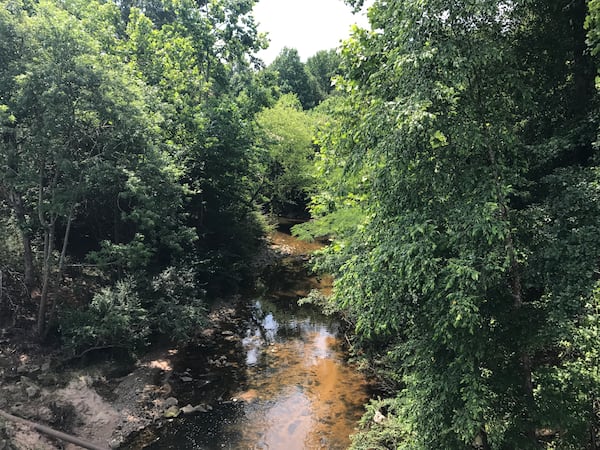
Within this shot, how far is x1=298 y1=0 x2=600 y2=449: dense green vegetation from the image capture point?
5340 mm

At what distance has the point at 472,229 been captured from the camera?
5.30 metres

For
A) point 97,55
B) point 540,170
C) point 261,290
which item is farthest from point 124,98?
point 261,290

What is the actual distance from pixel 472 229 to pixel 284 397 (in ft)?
31.1

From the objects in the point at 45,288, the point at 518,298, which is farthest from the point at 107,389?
the point at 518,298

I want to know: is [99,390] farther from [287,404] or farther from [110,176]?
[110,176]

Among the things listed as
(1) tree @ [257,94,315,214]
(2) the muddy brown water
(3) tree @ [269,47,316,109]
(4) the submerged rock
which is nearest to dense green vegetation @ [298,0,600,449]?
(2) the muddy brown water

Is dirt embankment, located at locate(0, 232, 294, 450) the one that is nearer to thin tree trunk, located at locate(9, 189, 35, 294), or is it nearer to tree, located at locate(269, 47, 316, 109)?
thin tree trunk, located at locate(9, 189, 35, 294)

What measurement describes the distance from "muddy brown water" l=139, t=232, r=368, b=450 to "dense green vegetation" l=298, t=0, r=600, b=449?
5149mm

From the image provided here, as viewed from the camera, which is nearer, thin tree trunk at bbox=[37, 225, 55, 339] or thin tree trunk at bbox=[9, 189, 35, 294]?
thin tree trunk at bbox=[9, 189, 35, 294]

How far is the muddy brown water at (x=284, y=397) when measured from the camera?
35.4 ft

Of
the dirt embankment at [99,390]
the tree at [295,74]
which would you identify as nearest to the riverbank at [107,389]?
the dirt embankment at [99,390]

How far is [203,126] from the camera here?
2039cm

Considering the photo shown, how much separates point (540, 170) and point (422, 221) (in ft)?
10.3

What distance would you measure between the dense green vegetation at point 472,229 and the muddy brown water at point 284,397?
515cm
